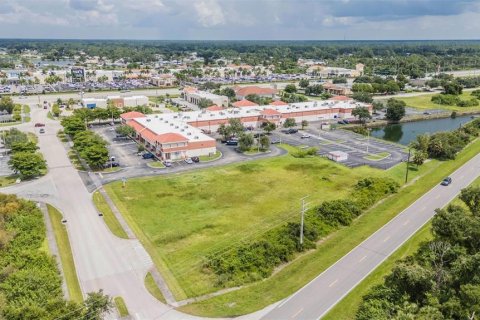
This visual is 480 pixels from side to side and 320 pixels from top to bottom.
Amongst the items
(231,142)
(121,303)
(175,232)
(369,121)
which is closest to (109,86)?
(231,142)

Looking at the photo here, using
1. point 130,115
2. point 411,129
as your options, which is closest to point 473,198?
point 411,129

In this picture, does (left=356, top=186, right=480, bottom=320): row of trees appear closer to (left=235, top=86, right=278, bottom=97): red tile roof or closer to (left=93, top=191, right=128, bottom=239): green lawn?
(left=93, top=191, right=128, bottom=239): green lawn

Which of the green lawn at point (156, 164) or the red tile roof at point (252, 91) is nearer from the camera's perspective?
the green lawn at point (156, 164)

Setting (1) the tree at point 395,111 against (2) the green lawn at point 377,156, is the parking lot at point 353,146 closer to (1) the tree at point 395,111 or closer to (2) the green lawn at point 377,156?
(2) the green lawn at point 377,156

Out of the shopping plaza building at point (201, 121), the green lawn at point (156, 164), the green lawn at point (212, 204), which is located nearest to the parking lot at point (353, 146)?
the green lawn at point (212, 204)

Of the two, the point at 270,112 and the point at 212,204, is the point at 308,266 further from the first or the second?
the point at 270,112

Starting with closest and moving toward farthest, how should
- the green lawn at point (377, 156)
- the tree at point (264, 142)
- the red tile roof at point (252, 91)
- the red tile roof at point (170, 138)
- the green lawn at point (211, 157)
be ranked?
the red tile roof at point (170, 138) → the green lawn at point (211, 157) → the green lawn at point (377, 156) → the tree at point (264, 142) → the red tile roof at point (252, 91)
